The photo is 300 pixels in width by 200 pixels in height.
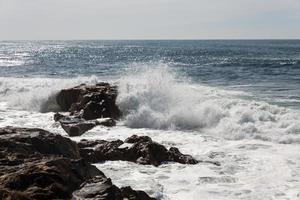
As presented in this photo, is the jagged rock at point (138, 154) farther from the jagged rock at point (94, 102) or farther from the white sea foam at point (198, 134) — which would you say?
the jagged rock at point (94, 102)

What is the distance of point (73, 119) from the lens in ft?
46.1

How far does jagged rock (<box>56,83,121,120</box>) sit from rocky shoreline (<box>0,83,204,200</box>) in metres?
2.65

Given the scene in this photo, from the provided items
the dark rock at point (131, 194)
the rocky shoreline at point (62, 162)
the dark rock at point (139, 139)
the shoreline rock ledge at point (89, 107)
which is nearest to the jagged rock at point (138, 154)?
the rocky shoreline at point (62, 162)

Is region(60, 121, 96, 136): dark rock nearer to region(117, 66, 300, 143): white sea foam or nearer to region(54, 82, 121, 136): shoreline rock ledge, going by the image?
region(54, 82, 121, 136): shoreline rock ledge

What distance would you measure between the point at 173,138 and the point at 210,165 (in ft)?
10.5

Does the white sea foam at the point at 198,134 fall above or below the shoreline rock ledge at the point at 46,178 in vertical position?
below

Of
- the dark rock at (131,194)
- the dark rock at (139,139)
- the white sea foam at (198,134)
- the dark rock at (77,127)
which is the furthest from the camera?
the dark rock at (77,127)

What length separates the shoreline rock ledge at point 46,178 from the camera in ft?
18.3

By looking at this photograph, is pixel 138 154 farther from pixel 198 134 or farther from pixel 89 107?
pixel 89 107

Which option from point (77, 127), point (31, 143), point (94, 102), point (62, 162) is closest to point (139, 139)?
point (77, 127)

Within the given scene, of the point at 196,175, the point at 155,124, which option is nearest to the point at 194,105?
the point at 155,124

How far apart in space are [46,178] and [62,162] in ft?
1.63

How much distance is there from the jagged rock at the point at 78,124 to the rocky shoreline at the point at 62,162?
9cm

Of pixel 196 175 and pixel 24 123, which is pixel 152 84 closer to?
pixel 24 123
